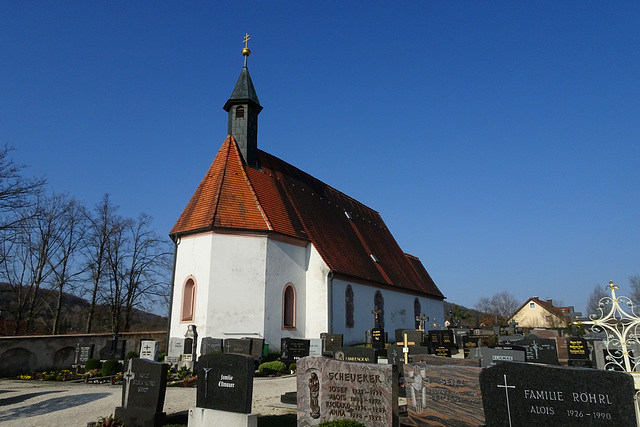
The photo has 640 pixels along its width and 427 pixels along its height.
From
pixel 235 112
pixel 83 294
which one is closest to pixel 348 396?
pixel 235 112

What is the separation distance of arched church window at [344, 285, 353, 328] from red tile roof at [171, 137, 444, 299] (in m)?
0.87

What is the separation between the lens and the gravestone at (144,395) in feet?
25.6

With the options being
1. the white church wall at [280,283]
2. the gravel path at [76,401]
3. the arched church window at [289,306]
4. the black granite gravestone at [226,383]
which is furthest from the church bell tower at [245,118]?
the black granite gravestone at [226,383]

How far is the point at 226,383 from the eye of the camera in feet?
23.9

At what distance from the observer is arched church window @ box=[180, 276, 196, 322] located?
18188 millimetres

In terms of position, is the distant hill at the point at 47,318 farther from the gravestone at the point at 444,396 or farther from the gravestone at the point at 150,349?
the gravestone at the point at 444,396

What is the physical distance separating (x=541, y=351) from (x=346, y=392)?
342 inches

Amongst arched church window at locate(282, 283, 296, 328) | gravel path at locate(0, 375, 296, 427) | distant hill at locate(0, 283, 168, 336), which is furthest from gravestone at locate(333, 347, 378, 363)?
distant hill at locate(0, 283, 168, 336)

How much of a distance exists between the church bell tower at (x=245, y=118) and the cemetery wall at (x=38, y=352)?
10790 millimetres

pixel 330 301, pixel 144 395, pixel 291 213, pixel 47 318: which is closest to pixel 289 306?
pixel 330 301

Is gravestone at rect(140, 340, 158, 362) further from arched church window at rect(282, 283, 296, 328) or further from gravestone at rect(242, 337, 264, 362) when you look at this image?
arched church window at rect(282, 283, 296, 328)

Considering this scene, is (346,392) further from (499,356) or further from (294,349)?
(294,349)

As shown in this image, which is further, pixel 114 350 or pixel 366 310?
pixel 366 310

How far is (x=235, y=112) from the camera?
73.8 feet
